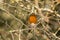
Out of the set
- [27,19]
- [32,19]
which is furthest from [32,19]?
[27,19]

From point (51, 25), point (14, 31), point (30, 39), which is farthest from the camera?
point (51, 25)

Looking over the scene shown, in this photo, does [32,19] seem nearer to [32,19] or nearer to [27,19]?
[32,19]

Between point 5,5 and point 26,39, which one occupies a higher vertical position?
point 5,5

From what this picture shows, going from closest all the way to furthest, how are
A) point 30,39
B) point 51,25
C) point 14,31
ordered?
point 14,31
point 30,39
point 51,25

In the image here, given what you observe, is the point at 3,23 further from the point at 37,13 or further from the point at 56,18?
the point at 56,18

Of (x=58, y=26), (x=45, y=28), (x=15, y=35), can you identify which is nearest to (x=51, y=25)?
(x=58, y=26)

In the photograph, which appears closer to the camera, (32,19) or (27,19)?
(32,19)

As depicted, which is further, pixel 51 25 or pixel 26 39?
pixel 51 25

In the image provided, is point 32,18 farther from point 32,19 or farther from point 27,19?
point 27,19

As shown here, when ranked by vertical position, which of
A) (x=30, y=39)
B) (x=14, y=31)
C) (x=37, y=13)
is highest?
(x=37, y=13)

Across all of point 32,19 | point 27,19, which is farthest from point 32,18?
point 27,19

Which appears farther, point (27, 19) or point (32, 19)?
point (27, 19)
